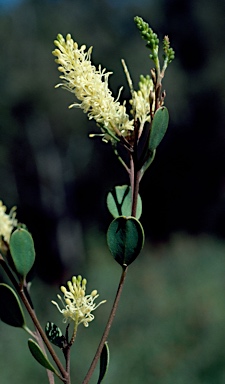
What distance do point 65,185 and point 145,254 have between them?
3.05 meters

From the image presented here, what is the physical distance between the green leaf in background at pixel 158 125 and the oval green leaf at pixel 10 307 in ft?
0.60

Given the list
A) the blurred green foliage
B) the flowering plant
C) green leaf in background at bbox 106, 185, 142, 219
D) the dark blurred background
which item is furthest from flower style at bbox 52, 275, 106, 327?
the dark blurred background

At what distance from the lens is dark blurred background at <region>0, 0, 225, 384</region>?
9914 mm

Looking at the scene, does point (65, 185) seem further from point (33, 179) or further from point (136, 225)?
point (136, 225)

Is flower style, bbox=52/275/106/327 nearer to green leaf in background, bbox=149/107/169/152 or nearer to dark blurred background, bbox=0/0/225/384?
green leaf in background, bbox=149/107/169/152

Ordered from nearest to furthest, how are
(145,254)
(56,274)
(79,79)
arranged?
(79,79) → (145,254) → (56,274)

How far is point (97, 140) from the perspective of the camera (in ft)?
33.8

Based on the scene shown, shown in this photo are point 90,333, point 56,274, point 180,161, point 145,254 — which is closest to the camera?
point 90,333

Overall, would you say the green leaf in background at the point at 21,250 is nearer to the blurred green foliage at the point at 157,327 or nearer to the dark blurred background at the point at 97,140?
the blurred green foliage at the point at 157,327

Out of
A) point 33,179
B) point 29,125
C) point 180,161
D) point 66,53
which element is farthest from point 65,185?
point 66,53

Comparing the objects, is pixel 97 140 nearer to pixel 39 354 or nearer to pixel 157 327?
pixel 157 327

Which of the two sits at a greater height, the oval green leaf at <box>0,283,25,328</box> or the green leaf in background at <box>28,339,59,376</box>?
the oval green leaf at <box>0,283,25,328</box>

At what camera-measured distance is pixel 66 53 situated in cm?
56

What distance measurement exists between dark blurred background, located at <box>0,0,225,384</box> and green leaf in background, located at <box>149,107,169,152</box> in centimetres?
907
